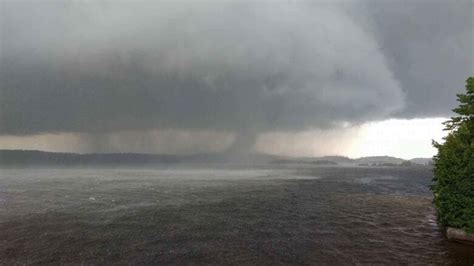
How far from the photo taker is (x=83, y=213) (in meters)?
66.4

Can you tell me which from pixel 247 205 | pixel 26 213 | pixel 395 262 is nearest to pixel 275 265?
pixel 395 262

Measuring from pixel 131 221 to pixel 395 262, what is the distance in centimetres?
4654

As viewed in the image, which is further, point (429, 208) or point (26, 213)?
point (429, 208)

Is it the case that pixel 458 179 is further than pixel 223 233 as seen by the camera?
No

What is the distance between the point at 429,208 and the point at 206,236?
57.1 metres

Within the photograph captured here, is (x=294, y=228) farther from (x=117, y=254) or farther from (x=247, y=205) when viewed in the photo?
(x=117, y=254)

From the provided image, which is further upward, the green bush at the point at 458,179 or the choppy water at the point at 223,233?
the green bush at the point at 458,179

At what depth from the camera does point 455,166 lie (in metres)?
43.9

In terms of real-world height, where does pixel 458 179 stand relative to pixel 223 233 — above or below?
above

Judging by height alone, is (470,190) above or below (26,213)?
above

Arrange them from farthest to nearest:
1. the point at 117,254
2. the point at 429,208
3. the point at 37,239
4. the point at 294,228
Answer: the point at 429,208, the point at 294,228, the point at 37,239, the point at 117,254

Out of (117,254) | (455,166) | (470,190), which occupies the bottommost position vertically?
(117,254)

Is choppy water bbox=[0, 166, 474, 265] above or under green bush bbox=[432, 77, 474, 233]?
under

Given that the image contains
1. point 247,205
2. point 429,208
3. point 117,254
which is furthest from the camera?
point 247,205
